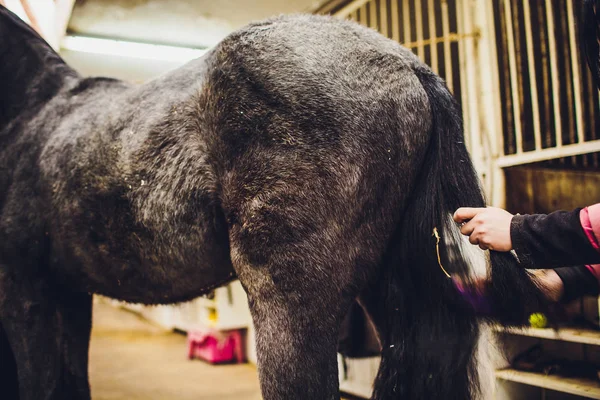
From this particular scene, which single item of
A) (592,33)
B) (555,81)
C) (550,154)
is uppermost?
(555,81)

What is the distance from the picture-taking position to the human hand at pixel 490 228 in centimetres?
105

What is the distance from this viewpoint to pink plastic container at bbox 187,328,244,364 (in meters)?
3.84

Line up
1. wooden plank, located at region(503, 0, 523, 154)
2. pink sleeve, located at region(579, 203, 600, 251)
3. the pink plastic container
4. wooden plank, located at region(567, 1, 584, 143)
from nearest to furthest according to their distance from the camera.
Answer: pink sleeve, located at region(579, 203, 600, 251)
wooden plank, located at region(567, 1, 584, 143)
wooden plank, located at region(503, 0, 523, 154)
the pink plastic container

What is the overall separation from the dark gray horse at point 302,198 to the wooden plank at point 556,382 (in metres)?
0.80

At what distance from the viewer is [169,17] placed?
12.2ft

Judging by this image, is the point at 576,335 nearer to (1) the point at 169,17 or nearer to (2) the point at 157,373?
(2) the point at 157,373

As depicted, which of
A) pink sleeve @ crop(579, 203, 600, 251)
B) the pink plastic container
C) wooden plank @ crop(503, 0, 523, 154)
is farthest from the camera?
the pink plastic container

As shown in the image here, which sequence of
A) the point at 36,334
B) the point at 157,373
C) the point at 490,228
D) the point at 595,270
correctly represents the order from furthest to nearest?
the point at 157,373 < the point at 36,334 < the point at 595,270 < the point at 490,228

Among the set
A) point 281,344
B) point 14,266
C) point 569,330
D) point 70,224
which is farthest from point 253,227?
point 569,330

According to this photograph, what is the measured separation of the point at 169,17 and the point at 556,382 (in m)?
3.53

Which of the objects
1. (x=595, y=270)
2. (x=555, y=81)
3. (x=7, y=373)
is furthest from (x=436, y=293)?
(x=7, y=373)

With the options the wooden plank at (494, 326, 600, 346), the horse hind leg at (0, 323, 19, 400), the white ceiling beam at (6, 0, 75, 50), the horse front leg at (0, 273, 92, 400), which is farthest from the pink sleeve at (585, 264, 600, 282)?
the white ceiling beam at (6, 0, 75, 50)

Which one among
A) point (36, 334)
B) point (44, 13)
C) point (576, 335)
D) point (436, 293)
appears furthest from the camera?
point (44, 13)

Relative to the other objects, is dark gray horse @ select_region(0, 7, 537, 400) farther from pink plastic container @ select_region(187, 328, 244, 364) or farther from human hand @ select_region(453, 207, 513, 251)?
pink plastic container @ select_region(187, 328, 244, 364)
